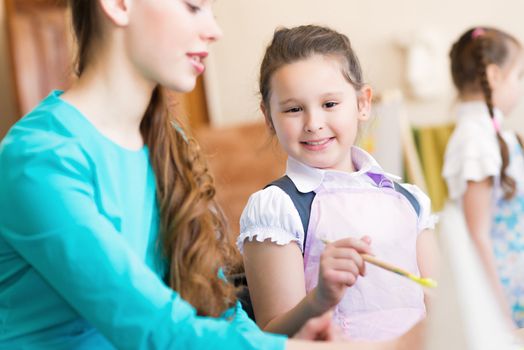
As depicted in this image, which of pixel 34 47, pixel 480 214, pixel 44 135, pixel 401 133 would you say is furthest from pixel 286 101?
pixel 34 47

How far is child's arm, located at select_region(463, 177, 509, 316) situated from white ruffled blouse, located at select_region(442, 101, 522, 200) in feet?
0.06

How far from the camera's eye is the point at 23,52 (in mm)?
3695

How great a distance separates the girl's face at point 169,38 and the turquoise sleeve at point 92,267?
130 millimetres

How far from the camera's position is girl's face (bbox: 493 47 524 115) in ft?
6.86

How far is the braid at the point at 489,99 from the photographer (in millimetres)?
1980

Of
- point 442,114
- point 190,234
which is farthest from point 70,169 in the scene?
point 442,114

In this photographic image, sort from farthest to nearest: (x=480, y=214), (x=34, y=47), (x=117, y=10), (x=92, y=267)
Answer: (x=34, y=47), (x=480, y=214), (x=117, y=10), (x=92, y=267)

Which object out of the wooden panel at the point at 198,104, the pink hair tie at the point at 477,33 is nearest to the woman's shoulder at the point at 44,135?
the pink hair tie at the point at 477,33

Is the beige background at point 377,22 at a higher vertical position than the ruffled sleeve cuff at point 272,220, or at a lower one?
lower

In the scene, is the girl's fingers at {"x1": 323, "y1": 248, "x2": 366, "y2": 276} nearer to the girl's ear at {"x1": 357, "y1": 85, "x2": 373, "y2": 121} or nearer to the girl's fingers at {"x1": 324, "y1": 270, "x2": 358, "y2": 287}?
the girl's fingers at {"x1": 324, "y1": 270, "x2": 358, "y2": 287}

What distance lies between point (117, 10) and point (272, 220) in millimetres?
313

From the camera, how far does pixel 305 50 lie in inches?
40.5

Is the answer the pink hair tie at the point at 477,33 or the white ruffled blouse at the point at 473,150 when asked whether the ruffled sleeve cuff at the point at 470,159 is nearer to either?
the white ruffled blouse at the point at 473,150

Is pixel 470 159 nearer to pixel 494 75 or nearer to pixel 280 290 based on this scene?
pixel 494 75
